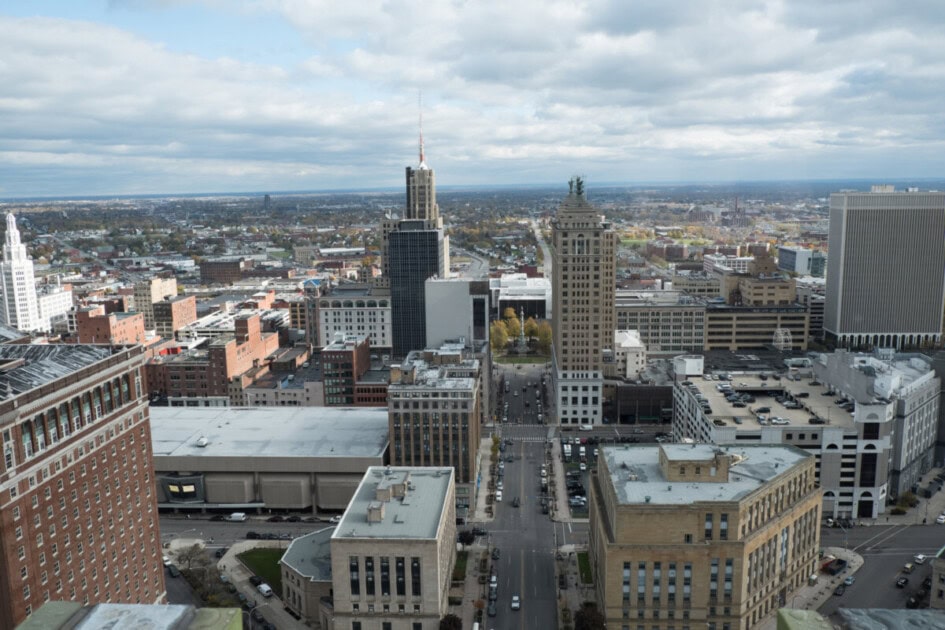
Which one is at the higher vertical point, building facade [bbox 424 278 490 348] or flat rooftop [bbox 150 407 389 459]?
building facade [bbox 424 278 490 348]

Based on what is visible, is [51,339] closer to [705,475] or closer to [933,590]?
[705,475]

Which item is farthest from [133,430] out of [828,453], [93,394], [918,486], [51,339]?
[51,339]

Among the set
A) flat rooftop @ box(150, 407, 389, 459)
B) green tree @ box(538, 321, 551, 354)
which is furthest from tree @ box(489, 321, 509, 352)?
flat rooftop @ box(150, 407, 389, 459)

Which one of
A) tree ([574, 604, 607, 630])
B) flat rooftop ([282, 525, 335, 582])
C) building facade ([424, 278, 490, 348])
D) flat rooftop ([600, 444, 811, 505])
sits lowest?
tree ([574, 604, 607, 630])

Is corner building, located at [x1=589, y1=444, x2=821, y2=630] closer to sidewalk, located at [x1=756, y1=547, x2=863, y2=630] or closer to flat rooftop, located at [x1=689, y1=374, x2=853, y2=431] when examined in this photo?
sidewalk, located at [x1=756, y1=547, x2=863, y2=630]

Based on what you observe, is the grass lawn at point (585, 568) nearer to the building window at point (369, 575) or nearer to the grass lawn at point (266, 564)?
the building window at point (369, 575)

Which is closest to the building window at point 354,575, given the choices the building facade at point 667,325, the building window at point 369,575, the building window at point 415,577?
the building window at point 369,575

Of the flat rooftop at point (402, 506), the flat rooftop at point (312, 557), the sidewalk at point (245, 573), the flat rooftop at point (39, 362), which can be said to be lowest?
the sidewalk at point (245, 573)
